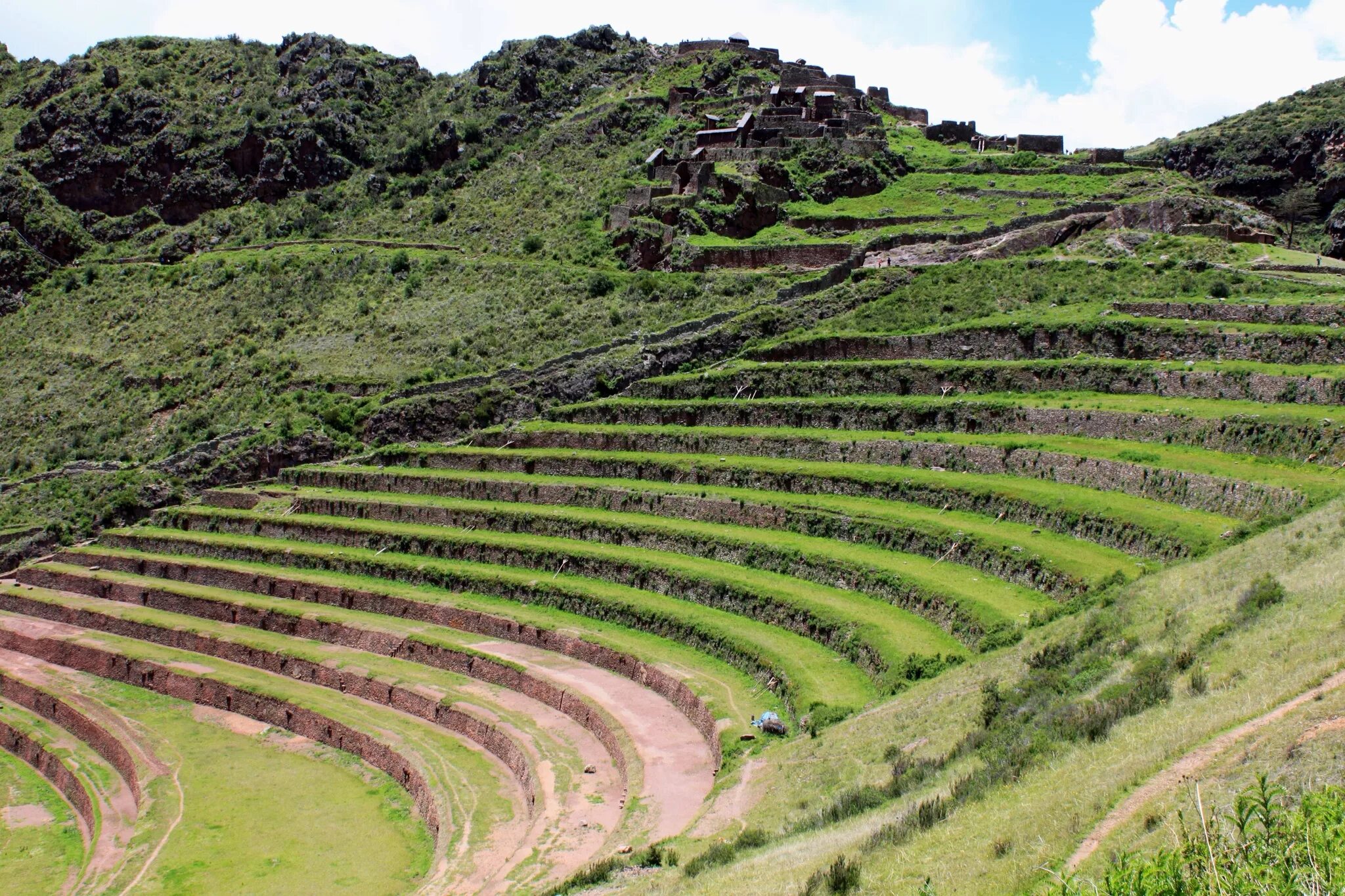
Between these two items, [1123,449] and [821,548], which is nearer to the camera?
[1123,449]

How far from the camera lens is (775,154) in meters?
54.4

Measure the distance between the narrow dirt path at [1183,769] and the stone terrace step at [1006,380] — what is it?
16786mm

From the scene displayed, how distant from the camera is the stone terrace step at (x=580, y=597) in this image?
2225cm

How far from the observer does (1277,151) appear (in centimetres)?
7975

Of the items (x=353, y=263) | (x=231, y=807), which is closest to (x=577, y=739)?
(x=231, y=807)

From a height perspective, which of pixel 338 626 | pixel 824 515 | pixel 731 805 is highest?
pixel 824 515

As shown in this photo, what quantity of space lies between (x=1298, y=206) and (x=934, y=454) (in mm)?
52484

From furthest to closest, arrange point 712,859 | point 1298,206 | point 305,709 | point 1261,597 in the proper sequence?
point 1298,206 → point 305,709 → point 712,859 → point 1261,597

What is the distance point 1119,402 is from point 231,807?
22.6m

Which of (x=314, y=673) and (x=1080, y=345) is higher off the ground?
(x=1080, y=345)

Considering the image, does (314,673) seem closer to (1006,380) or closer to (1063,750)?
(1006,380)

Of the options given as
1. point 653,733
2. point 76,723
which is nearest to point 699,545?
point 653,733

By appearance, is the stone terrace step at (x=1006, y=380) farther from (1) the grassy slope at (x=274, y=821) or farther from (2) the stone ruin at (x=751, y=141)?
(1) the grassy slope at (x=274, y=821)

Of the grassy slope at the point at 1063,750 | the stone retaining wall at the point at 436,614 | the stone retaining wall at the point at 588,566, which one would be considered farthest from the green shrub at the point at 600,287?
the grassy slope at the point at 1063,750
